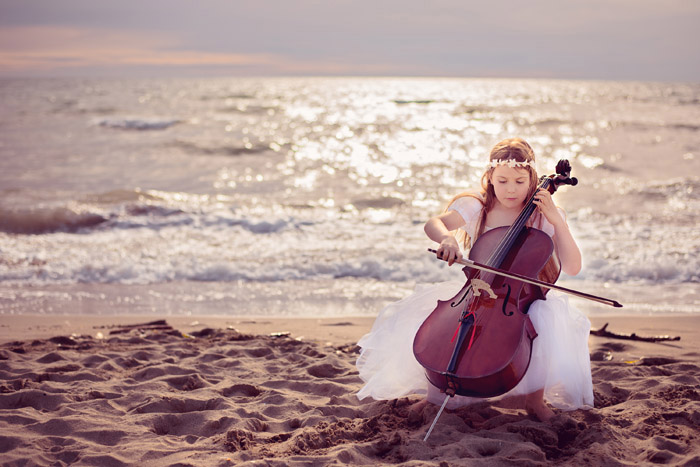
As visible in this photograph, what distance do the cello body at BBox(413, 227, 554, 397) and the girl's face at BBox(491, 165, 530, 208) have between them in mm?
205

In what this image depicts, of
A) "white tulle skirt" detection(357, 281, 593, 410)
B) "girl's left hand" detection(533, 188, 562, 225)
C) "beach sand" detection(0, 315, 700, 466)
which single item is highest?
"girl's left hand" detection(533, 188, 562, 225)

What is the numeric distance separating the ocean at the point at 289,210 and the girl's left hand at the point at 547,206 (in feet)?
7.86

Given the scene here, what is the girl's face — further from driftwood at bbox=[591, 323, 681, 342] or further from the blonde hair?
driftwood at bbox=[591, 323, 681, 342]

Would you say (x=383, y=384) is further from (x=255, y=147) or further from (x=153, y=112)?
(x=153, y=112)

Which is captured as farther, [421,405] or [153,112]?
[153,112]

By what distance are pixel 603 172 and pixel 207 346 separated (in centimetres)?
1108

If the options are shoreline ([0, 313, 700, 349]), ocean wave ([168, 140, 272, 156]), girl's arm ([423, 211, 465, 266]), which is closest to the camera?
girl's arm ([423, 211, 465, 266])

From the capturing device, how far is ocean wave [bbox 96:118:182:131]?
19.7 m

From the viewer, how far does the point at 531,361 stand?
229 centimetres

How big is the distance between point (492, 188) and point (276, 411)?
4.61ft

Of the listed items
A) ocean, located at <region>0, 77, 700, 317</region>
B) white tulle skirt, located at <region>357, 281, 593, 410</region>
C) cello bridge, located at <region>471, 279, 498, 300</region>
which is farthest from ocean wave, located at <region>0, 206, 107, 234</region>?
cello bridge, located at <region>471, 279, 498, 300</region>

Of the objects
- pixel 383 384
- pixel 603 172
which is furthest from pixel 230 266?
pixel 603 172

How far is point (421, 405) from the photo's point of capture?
2.51 m

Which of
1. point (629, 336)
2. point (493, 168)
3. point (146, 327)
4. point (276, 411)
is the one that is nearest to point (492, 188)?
point (493, 168)
